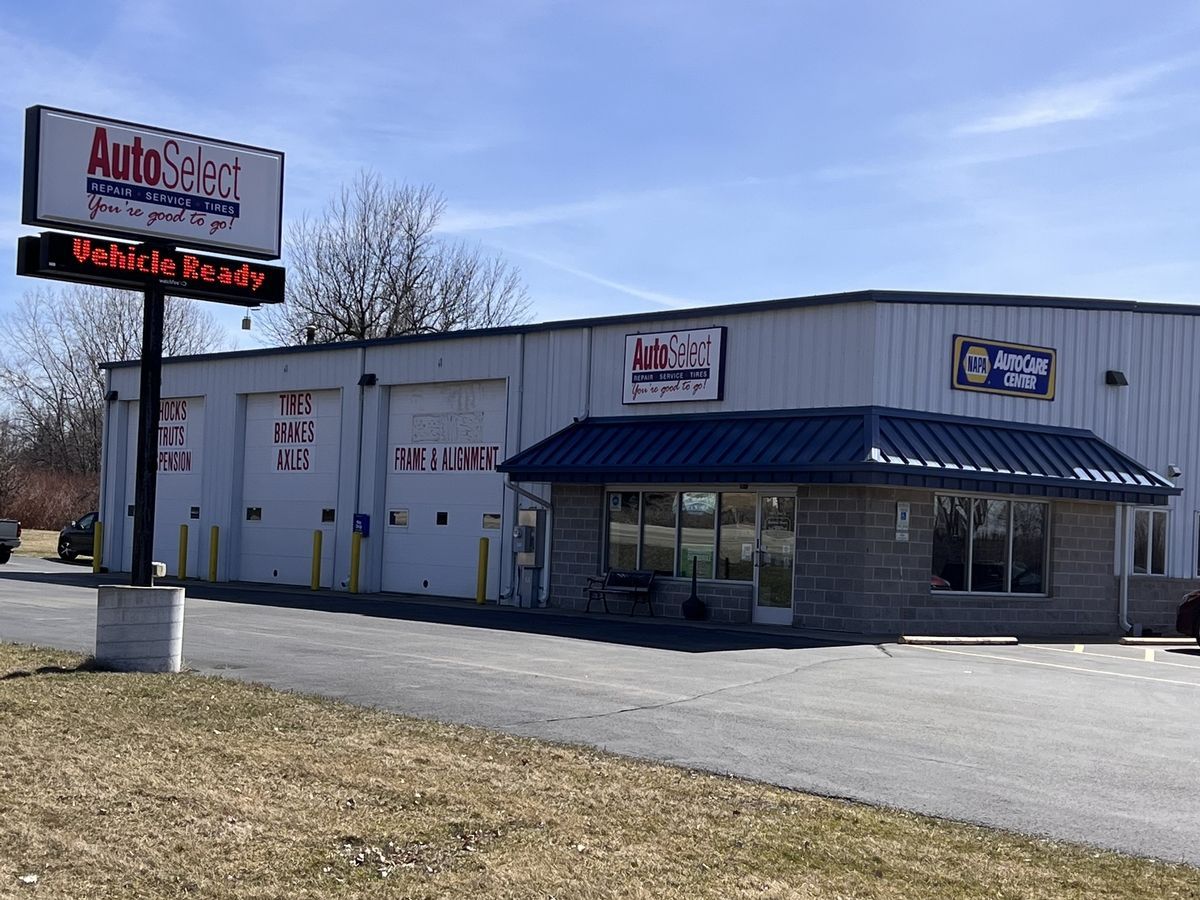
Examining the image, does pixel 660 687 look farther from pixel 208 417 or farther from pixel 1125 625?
pixel 208 417

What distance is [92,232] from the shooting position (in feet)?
48.3

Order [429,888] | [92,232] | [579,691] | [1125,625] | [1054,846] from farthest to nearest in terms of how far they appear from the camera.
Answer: [1125,625]
[92,232]
[579,691]
[1054,846]
[429,888]

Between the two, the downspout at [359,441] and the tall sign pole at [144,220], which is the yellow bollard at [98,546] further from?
the tall sign pole at [144,220]

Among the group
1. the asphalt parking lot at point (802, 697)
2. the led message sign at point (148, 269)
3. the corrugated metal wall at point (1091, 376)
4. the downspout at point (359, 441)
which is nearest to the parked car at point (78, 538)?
the downspout at point (359, 441)

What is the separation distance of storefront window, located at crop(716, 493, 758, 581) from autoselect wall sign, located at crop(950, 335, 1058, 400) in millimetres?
3953

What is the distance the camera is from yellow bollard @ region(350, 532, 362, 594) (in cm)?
3034

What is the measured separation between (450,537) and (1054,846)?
22569 millimetres

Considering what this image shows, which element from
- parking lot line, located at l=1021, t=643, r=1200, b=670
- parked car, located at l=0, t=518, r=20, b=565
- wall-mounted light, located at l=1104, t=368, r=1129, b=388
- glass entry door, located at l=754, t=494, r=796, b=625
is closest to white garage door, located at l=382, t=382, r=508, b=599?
glass entry door, located at l=754, t=494, r=796, b=625

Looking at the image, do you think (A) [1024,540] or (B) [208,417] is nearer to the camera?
(A) [1024,540]

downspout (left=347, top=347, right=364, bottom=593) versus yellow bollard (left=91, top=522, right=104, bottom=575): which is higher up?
downspout (left=347, top=347, right=364, bottom=593)

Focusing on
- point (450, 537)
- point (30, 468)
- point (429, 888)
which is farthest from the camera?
point (30, 468)

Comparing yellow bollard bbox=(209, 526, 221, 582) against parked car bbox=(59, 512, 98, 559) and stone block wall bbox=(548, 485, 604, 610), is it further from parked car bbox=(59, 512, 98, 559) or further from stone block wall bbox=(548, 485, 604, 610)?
stone block wall bbox=(548, 485, 604, 610)

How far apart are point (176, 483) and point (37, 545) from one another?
1699cm

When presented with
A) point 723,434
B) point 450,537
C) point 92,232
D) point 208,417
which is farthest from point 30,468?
point 92,232
